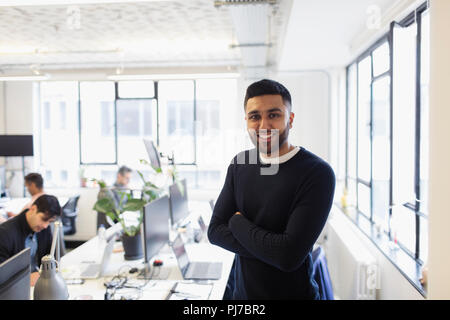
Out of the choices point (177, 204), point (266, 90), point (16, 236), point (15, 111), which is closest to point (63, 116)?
point (15, 111)

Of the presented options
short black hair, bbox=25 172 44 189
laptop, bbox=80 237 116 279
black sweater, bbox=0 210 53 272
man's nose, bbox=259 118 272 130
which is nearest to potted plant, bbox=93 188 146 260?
laptop, bbox=80 237 116 279

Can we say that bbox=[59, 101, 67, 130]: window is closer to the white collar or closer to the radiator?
the white collar

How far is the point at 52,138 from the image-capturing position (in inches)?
53.8

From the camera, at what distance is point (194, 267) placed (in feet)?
7.72

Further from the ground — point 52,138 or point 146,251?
point 52,138

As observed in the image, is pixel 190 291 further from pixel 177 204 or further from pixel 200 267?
pixel 177 204

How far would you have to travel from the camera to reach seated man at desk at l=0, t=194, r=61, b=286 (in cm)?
179

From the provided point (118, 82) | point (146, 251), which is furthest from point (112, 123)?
point (146, 251)

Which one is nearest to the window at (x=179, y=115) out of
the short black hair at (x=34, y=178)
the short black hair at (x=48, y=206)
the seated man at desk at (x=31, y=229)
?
the short black hair at (x=34, y=178)

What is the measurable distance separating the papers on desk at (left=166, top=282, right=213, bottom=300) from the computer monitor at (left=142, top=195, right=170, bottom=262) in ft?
0.97

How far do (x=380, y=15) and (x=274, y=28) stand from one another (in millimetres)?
1253
